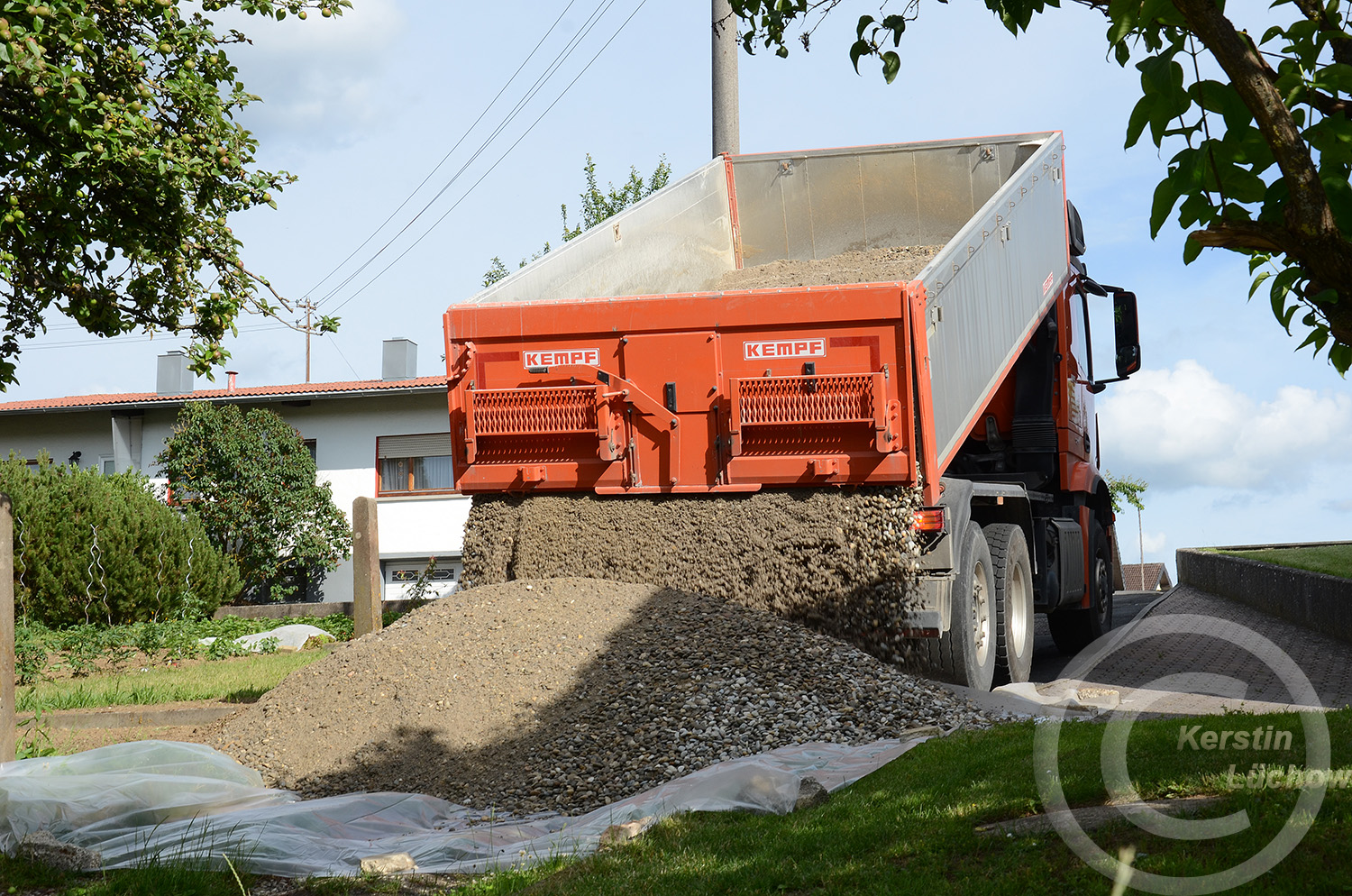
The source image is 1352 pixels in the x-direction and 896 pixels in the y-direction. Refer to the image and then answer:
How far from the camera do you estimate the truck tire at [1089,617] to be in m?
11.9

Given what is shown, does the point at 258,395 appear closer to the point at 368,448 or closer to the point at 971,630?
the point at 368,448

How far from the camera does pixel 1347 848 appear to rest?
3.33m

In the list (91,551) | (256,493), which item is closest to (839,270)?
(91,551)

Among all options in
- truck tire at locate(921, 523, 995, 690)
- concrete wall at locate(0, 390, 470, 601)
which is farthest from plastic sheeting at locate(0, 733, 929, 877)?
concrete wall at locate(0, 390, 470, 601)

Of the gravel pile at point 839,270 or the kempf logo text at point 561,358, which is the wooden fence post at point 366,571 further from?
the gravel pile at point 839,270

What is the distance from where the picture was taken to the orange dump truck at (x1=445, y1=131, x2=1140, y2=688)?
25.0ft

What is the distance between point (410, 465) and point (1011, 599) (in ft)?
63.5

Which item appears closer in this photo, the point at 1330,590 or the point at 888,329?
the point at 888,329

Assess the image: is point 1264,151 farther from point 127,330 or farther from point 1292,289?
point 127,330

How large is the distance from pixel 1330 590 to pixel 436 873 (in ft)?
36.0

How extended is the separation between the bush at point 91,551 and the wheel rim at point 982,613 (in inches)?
505

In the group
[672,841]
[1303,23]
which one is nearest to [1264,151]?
[1303,23]

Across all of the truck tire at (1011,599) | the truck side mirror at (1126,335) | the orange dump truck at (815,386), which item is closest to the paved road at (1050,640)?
the orange dump truck at (815,386)

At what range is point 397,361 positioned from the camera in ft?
97.8
